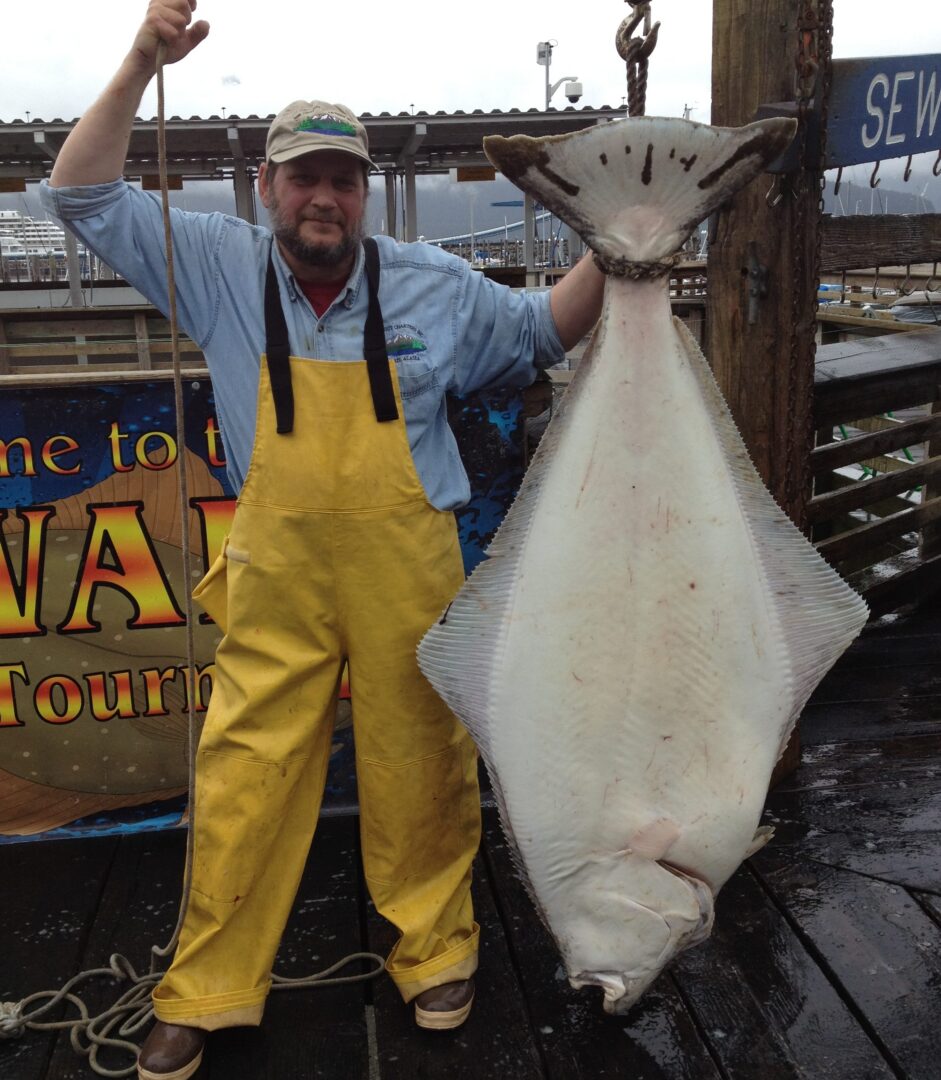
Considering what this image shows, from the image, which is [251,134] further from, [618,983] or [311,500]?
[618,983]

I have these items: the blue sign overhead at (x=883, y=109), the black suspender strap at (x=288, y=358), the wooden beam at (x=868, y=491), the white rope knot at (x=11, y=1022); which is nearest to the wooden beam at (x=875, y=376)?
the wooden beam at (x=868, y=491)

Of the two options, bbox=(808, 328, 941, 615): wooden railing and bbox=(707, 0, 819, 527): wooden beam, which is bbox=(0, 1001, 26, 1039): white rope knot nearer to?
bbox=(707, 0, 819, 527): wooden beam

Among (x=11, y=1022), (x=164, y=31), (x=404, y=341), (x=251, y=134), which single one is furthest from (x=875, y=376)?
(x=251, y=134)

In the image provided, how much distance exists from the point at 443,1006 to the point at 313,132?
6.02ft

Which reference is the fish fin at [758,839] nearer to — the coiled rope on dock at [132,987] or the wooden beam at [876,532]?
the coiled rope on dock at [132,987]

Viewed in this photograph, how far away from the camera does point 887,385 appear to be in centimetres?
382

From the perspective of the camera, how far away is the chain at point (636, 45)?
1.53 m

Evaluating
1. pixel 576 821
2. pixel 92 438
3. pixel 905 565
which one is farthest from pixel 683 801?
pixel 905 565

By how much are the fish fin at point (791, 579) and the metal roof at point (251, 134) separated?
449 inches

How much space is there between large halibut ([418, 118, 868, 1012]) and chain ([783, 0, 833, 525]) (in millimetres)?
1045

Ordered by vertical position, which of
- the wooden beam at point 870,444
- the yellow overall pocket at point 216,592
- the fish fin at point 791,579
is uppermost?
the fish fin at point 791,579

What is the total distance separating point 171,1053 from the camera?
75.7 inches

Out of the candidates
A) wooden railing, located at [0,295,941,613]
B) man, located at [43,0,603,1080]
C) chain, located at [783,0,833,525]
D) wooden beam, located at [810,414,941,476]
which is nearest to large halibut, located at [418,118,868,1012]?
man, located at [43,0,603,1080]

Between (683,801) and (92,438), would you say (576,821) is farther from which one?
(92,438)
